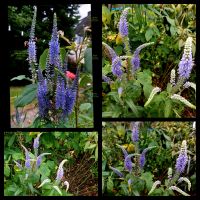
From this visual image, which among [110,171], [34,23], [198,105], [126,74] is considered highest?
[34,23]

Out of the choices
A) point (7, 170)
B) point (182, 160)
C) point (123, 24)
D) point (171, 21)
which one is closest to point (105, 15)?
point (123, 24)

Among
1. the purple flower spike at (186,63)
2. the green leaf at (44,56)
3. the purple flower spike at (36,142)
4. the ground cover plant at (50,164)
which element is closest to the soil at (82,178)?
the ground cover plant at (50,164)

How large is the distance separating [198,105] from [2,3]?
1.19 metres

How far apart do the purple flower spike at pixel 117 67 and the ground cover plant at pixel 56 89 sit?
142mm

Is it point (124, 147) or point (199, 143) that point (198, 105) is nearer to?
point (199, 143)

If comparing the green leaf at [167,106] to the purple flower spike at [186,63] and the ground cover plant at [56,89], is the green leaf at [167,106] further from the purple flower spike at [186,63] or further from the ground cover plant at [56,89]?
the ground cover plant at [56,89]

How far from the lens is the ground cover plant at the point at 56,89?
2.47 metres

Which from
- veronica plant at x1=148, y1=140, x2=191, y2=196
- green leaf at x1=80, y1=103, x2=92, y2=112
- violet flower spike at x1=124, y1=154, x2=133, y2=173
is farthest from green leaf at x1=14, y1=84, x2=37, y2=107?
veronica plant at x1=148, y1=140, x2=191, y2=196

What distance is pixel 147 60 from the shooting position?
2506mm

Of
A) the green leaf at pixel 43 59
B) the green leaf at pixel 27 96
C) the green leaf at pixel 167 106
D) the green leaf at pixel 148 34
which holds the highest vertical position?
the green leaf at pixel 148 34

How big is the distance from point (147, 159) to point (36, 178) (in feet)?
2.05

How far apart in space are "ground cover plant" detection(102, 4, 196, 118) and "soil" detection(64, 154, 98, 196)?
0.30m

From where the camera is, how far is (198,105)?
2.48m

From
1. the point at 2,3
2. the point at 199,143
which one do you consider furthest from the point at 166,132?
the point at 2,3
